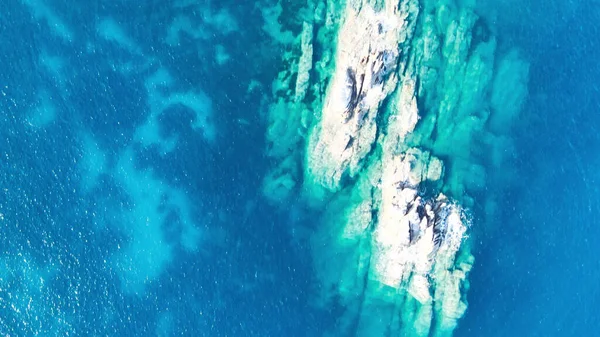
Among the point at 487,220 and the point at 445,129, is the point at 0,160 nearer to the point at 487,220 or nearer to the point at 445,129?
the point at 445,129

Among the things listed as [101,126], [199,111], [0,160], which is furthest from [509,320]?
[0,160]

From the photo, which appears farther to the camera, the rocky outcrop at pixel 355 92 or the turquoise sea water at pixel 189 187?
the turquoise sea water at pixel 189 187

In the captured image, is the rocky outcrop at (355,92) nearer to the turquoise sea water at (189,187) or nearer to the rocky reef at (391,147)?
the rocky reef at (391,147)

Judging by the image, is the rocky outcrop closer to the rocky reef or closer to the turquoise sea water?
the rocky reef

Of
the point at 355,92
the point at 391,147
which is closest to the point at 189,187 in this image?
the point at 355,92

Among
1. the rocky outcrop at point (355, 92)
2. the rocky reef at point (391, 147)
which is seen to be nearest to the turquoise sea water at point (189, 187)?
the rocky reef at point (391, 147)
